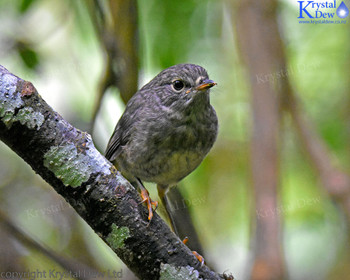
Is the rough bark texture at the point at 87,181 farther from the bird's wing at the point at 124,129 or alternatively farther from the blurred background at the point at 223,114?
the bird's wing at the point at 124,129

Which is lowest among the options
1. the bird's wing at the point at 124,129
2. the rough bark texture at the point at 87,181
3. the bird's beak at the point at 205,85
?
the rough bark texture at the point at 87,181

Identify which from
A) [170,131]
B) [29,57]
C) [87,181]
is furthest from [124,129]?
[87,181]

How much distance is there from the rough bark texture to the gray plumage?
135 centimetres

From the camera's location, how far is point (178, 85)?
4.22 m

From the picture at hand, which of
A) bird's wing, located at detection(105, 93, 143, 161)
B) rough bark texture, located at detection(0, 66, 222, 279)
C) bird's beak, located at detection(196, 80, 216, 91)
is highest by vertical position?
bird's beak, located at detection(196, 80, 216, 91)

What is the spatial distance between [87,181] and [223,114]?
14.8 feet

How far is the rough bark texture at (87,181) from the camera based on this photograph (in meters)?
2.20

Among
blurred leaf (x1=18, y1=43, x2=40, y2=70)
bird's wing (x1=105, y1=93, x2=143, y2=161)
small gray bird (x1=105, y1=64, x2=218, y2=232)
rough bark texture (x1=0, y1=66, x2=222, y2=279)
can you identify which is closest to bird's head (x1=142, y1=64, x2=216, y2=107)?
small gray bird (x1=105, y1=64, x2=218, y2=232)

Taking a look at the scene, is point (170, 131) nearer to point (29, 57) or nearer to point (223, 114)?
point (29, 57)

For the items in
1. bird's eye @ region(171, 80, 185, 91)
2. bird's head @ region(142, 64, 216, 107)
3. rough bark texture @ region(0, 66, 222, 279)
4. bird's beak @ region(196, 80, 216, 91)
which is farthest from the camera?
bird's eye @ region(171, 80, 185, 91)

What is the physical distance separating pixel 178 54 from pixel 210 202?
2024mm

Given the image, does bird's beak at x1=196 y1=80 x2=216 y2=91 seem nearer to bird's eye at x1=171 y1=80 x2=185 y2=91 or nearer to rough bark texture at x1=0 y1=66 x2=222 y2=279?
bird's eye at x1=171 y1=80 x2=185 y2=91

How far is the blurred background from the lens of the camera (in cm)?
430

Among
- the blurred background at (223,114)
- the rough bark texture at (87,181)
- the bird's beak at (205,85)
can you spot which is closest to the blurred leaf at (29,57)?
the blurred background at (223,114)
